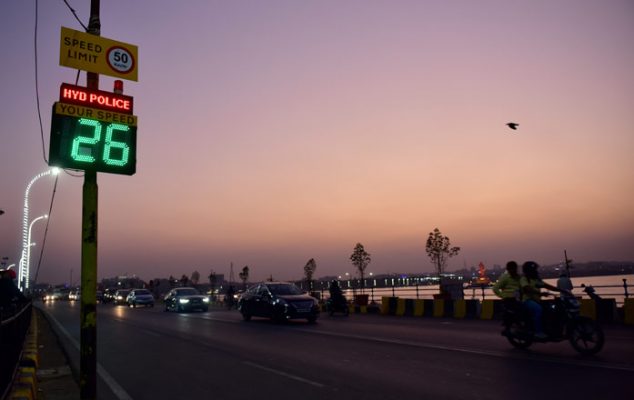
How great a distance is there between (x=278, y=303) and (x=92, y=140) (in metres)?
14.9

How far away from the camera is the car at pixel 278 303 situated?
807 inches

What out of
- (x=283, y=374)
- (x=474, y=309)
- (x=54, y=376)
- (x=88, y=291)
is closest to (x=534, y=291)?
(x=283, y=374)

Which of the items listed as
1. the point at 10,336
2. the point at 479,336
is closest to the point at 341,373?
the point at 10,336

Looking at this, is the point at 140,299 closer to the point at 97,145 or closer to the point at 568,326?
the point at 568,326

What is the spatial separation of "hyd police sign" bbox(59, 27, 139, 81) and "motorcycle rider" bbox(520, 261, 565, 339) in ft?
27.3

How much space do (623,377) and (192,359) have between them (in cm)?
821

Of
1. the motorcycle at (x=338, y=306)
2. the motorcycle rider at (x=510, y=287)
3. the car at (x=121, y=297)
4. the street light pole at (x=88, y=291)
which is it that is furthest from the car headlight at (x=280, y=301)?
the car at (x=121, y=297)

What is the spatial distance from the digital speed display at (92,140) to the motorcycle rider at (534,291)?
799 cm

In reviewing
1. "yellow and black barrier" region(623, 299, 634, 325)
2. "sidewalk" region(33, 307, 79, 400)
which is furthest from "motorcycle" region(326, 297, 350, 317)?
"sidewalk" region(33, 307, 79, 400)

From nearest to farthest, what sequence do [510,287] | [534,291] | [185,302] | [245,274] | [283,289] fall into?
[534,291], [510,287], [283,289], [185,302], [245,274]

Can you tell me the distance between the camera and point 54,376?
406 inches

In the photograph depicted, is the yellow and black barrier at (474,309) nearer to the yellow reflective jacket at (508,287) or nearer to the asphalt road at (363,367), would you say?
the asphalt road at (363,367)

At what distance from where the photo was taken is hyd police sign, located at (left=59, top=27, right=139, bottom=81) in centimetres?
701

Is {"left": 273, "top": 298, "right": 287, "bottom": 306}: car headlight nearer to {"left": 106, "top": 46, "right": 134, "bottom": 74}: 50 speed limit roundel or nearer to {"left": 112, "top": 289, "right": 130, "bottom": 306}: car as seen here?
{"left": 106, "top": 46, "right": 134, "bottom": 74}: 50 speed limit roundel
